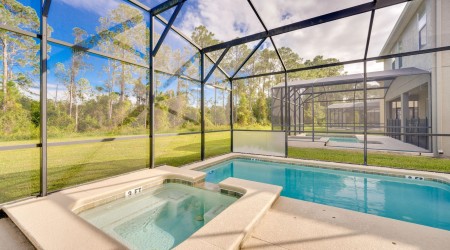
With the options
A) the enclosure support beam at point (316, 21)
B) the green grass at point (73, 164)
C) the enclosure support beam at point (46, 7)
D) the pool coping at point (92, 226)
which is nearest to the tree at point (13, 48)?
the enclosure support beam at point (46, 7)

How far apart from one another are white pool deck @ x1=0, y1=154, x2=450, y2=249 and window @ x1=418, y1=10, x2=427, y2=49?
24.6ft

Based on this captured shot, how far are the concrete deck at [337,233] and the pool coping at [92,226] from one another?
0.62 feet

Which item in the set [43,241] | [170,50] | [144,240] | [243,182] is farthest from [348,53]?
[43,241]

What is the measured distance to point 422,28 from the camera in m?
6.71

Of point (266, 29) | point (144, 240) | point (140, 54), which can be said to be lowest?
point (144, 240)

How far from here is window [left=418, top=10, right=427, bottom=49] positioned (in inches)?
255

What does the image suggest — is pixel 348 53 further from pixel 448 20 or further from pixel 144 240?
pixel 144 240

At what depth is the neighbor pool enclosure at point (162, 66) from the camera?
152 inches

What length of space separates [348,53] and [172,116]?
6.53m

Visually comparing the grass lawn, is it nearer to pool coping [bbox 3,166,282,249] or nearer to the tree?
pool coping [bbox 3,166,282,249]

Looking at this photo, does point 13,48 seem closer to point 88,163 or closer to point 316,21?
point 88,163

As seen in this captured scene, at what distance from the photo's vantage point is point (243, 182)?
11.6 feet

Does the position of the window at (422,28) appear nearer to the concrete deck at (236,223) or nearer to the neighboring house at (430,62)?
the neighboring house at (430,62)

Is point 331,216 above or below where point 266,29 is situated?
below
